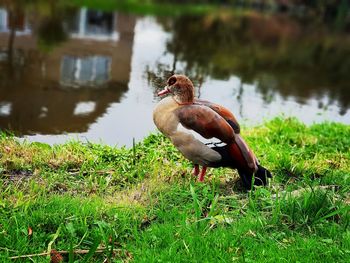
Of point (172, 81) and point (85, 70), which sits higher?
point (172, 81)

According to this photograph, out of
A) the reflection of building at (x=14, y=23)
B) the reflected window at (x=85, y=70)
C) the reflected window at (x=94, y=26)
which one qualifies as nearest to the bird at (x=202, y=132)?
the reflected window at (x=85, y=70)

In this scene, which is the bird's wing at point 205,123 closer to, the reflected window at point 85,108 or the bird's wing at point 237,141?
the bird's wing at point 237,141

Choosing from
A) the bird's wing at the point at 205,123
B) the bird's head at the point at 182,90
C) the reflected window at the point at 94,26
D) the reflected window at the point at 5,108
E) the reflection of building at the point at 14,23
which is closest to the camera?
the bird's wing at the point at 205,123

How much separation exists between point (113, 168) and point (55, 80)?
4314 mm

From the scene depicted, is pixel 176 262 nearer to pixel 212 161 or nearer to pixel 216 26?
pixel 212 161

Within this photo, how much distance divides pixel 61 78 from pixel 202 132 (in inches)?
206

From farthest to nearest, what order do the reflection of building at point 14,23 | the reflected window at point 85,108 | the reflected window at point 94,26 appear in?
the reflected window at point 94,26 → the reflection of building at point 14,23 → the reflected window at point 85,108

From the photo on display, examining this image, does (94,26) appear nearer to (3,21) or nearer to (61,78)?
(3,21)

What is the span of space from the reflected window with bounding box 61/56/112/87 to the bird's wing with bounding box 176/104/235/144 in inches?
188

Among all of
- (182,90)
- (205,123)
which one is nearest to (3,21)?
(182,90)

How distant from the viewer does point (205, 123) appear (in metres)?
4.07

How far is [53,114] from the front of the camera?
6898 mm

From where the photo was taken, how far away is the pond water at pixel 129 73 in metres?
6.76

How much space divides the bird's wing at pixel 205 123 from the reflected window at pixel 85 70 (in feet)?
15.6
